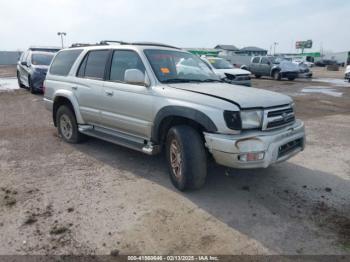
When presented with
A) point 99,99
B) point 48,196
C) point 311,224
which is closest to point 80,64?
point 99,99

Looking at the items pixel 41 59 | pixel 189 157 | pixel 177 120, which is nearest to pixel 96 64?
pixel 177 120

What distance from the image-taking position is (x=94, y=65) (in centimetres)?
546

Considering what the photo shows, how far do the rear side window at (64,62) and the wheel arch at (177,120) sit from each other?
2.57 metres

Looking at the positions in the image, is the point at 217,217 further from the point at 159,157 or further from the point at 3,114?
the point at 3,114

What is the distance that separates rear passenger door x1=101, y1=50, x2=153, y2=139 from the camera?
4.50 meters

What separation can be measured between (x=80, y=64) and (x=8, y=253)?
3.68 meters

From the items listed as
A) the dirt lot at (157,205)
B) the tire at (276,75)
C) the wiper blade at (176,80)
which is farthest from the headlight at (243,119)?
the tire at (276,75)

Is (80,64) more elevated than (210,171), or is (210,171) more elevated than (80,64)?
(80,64)

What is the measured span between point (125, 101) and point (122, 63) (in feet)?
2.23

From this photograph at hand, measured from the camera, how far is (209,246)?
3025 millimetres

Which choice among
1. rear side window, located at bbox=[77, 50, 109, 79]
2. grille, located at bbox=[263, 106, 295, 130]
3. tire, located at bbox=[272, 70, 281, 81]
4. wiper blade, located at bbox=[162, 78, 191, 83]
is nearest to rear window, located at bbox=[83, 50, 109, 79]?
rear side window, located at bbox=[77, 50, 109, 79]

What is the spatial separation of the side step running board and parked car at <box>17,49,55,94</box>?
8316mm

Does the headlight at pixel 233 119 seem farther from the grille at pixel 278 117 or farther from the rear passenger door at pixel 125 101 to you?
the rear passenger door at pixel 125 101

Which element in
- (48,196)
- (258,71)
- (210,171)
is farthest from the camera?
(258,71)
